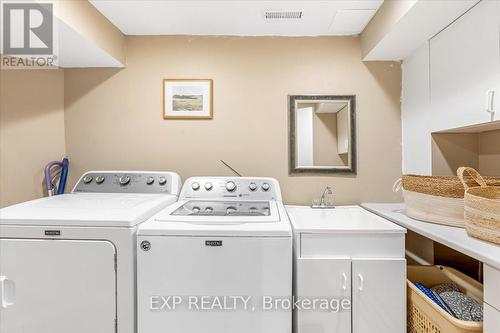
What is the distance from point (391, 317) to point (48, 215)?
72.6 inches

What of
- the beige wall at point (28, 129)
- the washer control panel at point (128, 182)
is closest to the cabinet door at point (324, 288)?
the washer control panel at point (128, 182)

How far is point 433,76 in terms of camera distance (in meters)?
1.78

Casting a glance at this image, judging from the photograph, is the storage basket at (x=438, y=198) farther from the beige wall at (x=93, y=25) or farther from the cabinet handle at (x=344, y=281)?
the beige wall at (x=93, y=25)

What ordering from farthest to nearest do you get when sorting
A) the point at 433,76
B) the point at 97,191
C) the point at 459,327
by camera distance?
the point at 97,191 < the point at 433,76 < the point at 459,327

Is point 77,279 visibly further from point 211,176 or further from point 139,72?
point 139,72

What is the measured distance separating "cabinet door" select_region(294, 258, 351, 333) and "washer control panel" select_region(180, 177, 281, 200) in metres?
0.67

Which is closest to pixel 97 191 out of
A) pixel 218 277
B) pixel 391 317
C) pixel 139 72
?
pixel 139 72

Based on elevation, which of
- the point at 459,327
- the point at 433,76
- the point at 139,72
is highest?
the point at 139,72

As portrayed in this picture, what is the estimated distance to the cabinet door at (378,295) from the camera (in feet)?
4.69

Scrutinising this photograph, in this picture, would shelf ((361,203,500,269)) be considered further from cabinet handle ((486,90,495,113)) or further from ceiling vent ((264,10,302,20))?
ceiling vent ((264,10,302,20))

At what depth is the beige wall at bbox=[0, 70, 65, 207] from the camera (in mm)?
1847

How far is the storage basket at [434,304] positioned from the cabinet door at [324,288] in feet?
1.20

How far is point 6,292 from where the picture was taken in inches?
52.1

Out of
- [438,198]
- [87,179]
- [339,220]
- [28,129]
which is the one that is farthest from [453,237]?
[28,129]
